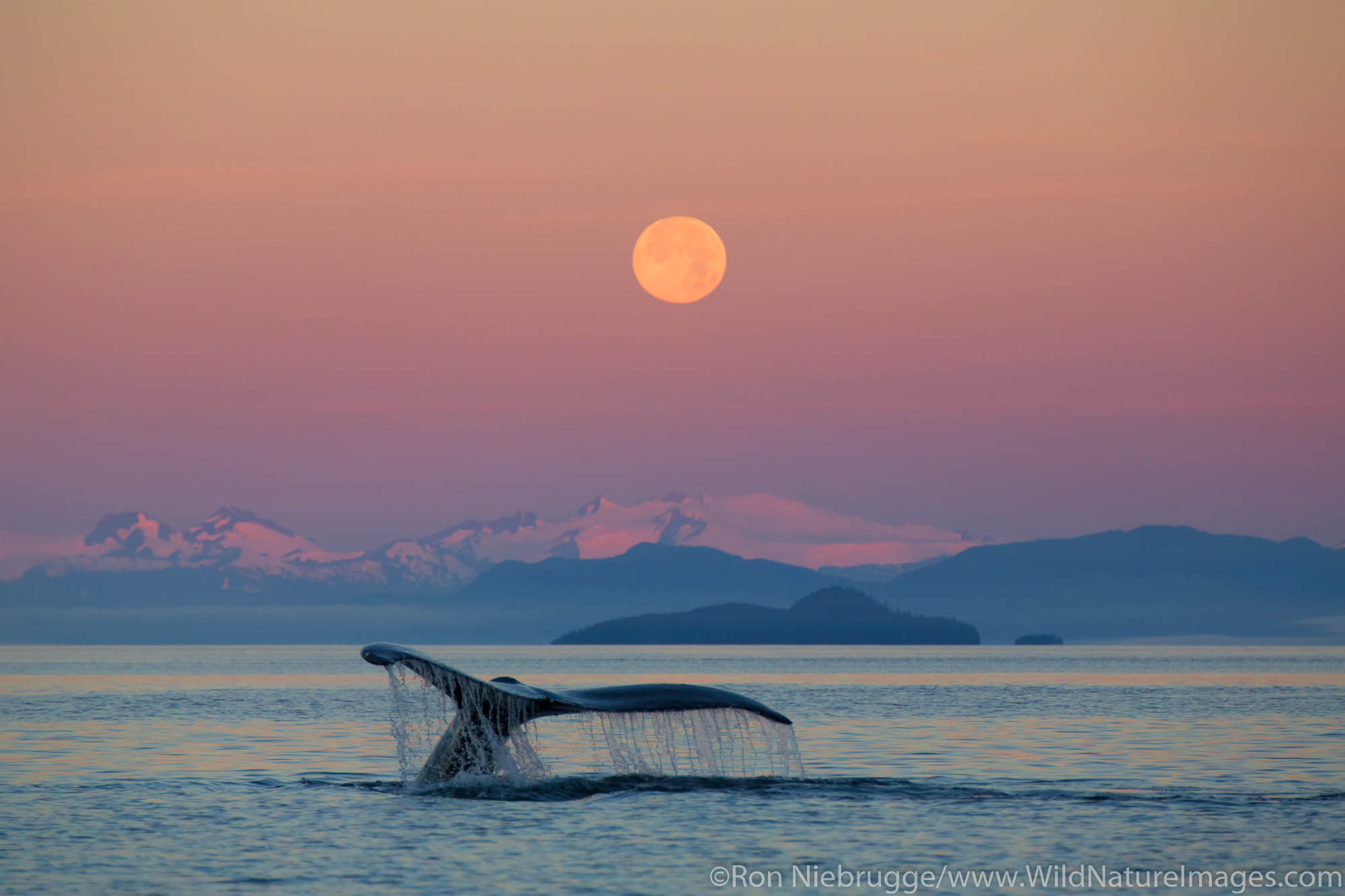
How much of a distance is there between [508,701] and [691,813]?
336cm

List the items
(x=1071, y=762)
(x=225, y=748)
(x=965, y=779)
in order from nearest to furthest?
(x=965, y=779)
(x=1071, y=762)
(x=225, y=748)

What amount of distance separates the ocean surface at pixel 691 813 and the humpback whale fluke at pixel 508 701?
3.46ft

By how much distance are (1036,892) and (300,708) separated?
5064cm

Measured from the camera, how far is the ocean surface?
19828mm

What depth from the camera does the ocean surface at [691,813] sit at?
19828mm

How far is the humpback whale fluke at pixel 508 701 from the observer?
22.8 metres

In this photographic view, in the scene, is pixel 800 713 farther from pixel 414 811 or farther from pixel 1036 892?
pixel 1036 892

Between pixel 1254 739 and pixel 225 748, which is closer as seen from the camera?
pixel 225 748

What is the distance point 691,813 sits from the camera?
25.2m

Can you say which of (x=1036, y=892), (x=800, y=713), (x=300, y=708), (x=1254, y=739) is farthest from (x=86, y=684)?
(x=1036, y=892)

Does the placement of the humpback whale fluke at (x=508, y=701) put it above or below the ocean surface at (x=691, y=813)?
above

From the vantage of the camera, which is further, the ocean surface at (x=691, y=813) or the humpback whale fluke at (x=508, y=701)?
the humpback whale fluke at (x=508, y=701)

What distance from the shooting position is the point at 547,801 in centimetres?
2661

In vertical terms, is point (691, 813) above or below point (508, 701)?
below
